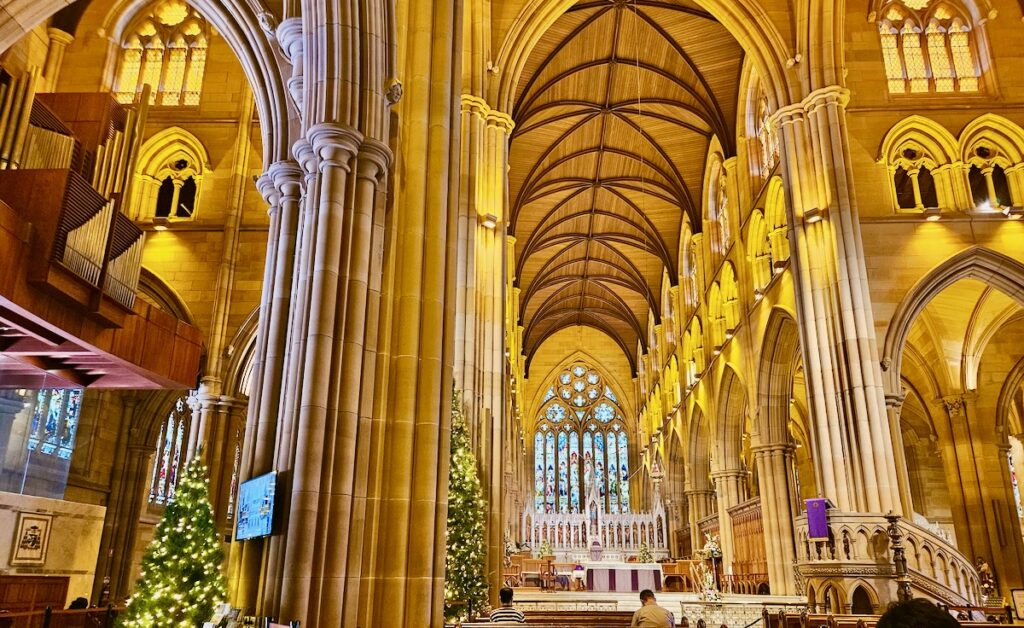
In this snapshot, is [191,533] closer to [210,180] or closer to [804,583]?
[210,180]

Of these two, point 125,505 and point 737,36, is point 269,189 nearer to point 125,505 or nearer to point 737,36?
point 125,505

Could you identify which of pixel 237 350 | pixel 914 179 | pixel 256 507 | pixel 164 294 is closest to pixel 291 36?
pixel 256 507

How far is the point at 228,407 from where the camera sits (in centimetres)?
1459

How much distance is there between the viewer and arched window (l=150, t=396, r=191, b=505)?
18984 millimetres

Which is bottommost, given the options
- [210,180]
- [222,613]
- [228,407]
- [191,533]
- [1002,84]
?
[222,613]

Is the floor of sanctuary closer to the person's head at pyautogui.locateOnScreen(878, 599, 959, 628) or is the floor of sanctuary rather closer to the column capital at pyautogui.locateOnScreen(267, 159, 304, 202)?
the column capital at pyautogui.locateOnScreen(267, 159, 304, 202)

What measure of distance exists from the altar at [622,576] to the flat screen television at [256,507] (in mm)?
15354

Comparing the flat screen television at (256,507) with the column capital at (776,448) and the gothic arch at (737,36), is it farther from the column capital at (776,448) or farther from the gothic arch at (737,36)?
the column capital at (776,448)

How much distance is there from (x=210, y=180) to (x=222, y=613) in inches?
469

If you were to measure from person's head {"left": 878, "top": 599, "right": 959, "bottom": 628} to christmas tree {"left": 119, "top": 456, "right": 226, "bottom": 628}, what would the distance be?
6.97m

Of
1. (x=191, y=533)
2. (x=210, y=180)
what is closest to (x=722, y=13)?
(x=210, y=180)

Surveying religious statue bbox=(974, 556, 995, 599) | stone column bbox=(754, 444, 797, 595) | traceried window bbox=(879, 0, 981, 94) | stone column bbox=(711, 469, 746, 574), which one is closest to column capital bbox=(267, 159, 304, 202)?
religious statue bbox=(974, 556, 995, 599)

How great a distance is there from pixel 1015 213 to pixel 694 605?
10.2m

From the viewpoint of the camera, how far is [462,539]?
10.5m
